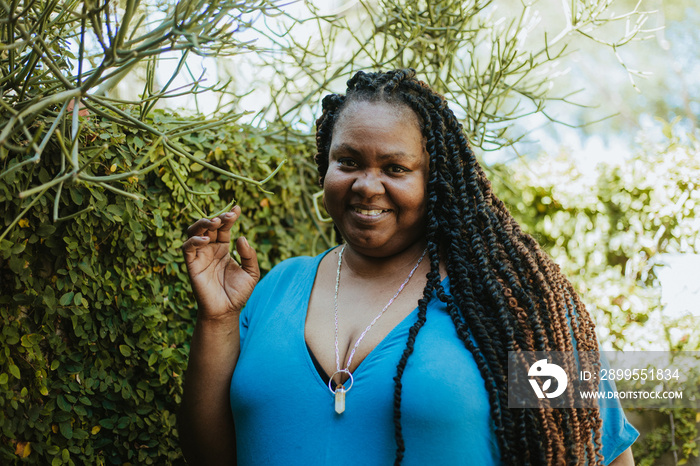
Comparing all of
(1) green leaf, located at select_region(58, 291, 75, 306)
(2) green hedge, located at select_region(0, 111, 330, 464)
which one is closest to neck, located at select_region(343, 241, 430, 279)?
(2) green hedge, located at select_region(0, 111, 330, 464)

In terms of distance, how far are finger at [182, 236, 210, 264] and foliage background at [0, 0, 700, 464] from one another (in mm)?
231

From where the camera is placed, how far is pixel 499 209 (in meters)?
2.09

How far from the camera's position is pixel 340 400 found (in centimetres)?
176

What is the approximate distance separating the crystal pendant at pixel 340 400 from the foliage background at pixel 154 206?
67cm

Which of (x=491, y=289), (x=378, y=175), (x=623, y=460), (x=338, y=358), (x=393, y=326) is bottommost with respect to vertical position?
(x=623, y=460)

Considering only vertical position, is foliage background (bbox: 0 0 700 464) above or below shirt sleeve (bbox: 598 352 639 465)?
above

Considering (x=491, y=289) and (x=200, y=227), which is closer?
(x=491, y=289)

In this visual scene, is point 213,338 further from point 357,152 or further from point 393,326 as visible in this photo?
point 357,152

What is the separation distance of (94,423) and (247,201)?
1.32 m

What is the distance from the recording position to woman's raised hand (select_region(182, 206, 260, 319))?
1.98 m

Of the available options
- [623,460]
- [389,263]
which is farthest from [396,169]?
[623,460]

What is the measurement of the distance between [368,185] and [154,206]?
1051 millimetres

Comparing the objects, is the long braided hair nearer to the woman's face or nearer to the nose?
the woman's face

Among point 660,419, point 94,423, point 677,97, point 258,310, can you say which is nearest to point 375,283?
point 258,310
